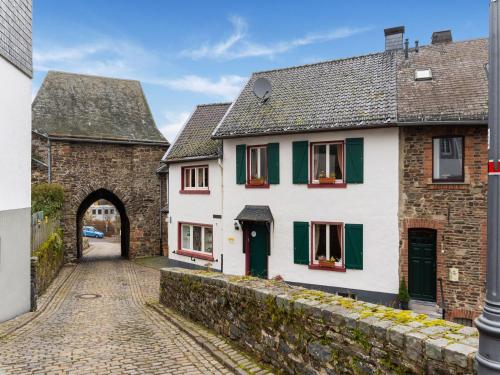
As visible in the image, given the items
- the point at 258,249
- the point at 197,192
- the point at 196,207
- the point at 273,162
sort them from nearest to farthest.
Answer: the point at 273,162, the point at 258,249, the point at 197,192, the point at 196,207

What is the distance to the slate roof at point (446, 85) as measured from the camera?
13375 mm

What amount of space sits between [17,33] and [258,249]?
420 inches

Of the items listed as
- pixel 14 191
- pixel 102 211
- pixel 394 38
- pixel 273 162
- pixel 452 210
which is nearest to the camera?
pixel 14 191

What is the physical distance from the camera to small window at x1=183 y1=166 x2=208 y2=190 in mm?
19703

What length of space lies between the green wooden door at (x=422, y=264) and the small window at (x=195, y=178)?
9.30 meters

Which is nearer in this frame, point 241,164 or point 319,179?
point 319,179

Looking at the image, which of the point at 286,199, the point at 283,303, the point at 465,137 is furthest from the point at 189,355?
the point at 465,137

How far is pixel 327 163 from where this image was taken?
49.9 ft

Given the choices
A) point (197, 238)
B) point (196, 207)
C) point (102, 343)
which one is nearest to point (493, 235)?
point (102, 343)

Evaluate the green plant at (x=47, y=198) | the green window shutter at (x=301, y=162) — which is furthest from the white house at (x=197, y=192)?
the green plant at (x=47, y=198)

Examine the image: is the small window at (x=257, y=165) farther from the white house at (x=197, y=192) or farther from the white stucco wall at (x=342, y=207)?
the white house at (x=197, y=192)

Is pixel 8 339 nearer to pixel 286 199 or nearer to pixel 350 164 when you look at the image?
pixel 286 199

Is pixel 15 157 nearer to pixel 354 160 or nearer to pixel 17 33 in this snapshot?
pixel 17 33

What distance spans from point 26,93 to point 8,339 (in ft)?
21.9
